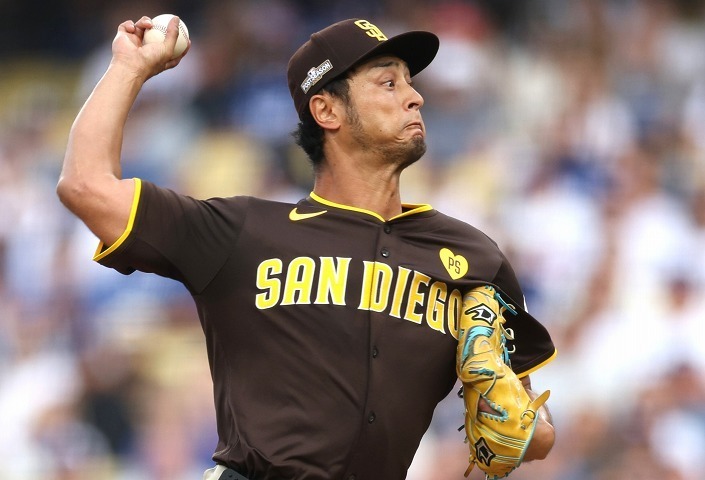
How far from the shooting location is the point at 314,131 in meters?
3.93

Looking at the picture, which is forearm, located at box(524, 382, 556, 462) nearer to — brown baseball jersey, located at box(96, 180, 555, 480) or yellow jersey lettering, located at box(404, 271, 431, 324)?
brown baseball jersey, located at box(96, 180, 555, 480)

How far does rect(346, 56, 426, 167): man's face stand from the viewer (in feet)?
12.2

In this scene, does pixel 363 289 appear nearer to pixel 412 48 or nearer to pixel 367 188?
pixel 367 188

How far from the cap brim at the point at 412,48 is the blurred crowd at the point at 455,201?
3242mm

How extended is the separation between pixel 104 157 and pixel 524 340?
1486 millimetres

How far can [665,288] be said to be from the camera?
718cm

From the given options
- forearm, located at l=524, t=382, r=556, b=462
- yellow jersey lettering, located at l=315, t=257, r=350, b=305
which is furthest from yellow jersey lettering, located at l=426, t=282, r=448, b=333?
forearm, located at l=524, t=382, r=556, b=462

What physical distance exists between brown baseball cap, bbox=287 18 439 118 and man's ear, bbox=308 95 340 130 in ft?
0.09

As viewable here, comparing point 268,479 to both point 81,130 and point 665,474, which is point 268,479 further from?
point 665,474

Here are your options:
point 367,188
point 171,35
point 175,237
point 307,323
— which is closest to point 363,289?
point 307,323

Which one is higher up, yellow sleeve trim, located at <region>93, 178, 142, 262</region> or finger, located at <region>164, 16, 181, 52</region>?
finger, located at <region>164, 16, 181, 52</region>

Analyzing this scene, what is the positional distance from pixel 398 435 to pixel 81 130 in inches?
48.8

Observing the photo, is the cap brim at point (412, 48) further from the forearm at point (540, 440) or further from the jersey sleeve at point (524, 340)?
the forearm at point (540, 440)

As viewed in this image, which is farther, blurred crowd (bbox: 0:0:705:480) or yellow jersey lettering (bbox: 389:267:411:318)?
blurred crowd (bbox: 0:0:705:480)
